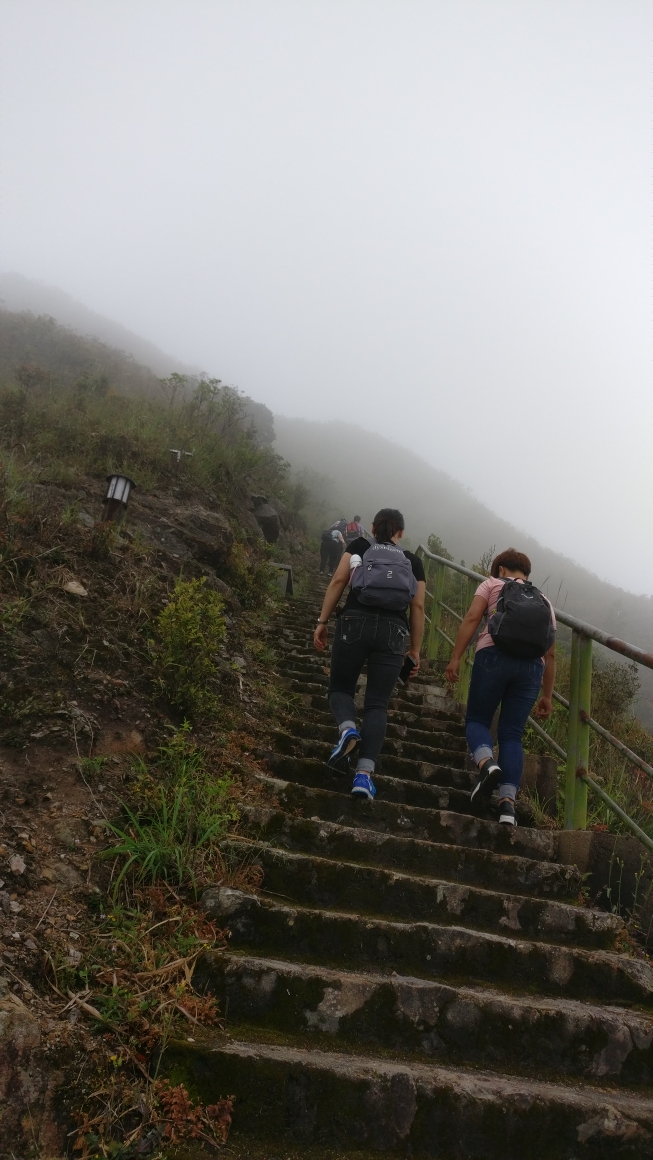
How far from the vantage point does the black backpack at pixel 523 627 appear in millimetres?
3359

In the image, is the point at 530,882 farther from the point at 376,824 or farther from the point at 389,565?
the point at 389,565

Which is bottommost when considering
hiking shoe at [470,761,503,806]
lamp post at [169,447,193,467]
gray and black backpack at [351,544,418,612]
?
hiking shoe at [470,761,503,806]

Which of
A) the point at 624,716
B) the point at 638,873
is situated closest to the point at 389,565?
the point at 638,873

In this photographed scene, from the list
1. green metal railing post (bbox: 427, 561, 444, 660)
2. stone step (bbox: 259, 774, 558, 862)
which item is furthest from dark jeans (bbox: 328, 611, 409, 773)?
green metal railing post (bbox: 427, 561, 444, 660)

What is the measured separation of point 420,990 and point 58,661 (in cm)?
225

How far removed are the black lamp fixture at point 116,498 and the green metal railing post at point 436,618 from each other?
11.2ft

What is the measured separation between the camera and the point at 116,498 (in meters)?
5.16

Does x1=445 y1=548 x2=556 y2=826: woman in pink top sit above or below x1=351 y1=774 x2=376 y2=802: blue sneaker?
above

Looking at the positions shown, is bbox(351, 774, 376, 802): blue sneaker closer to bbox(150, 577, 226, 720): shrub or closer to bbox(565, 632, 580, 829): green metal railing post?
bbox(150, 577, 226, 720): shrub

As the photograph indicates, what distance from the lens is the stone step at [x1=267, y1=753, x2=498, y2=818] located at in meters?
3.67

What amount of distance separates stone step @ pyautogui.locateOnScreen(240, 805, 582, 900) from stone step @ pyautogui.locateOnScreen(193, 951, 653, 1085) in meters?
0.72

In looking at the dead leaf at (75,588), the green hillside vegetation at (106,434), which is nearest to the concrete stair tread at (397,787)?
the dead leaf at (75,588)

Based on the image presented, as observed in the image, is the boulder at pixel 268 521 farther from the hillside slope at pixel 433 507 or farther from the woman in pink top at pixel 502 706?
the hillside slope at pixel 433 507

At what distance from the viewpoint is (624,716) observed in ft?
22.5
